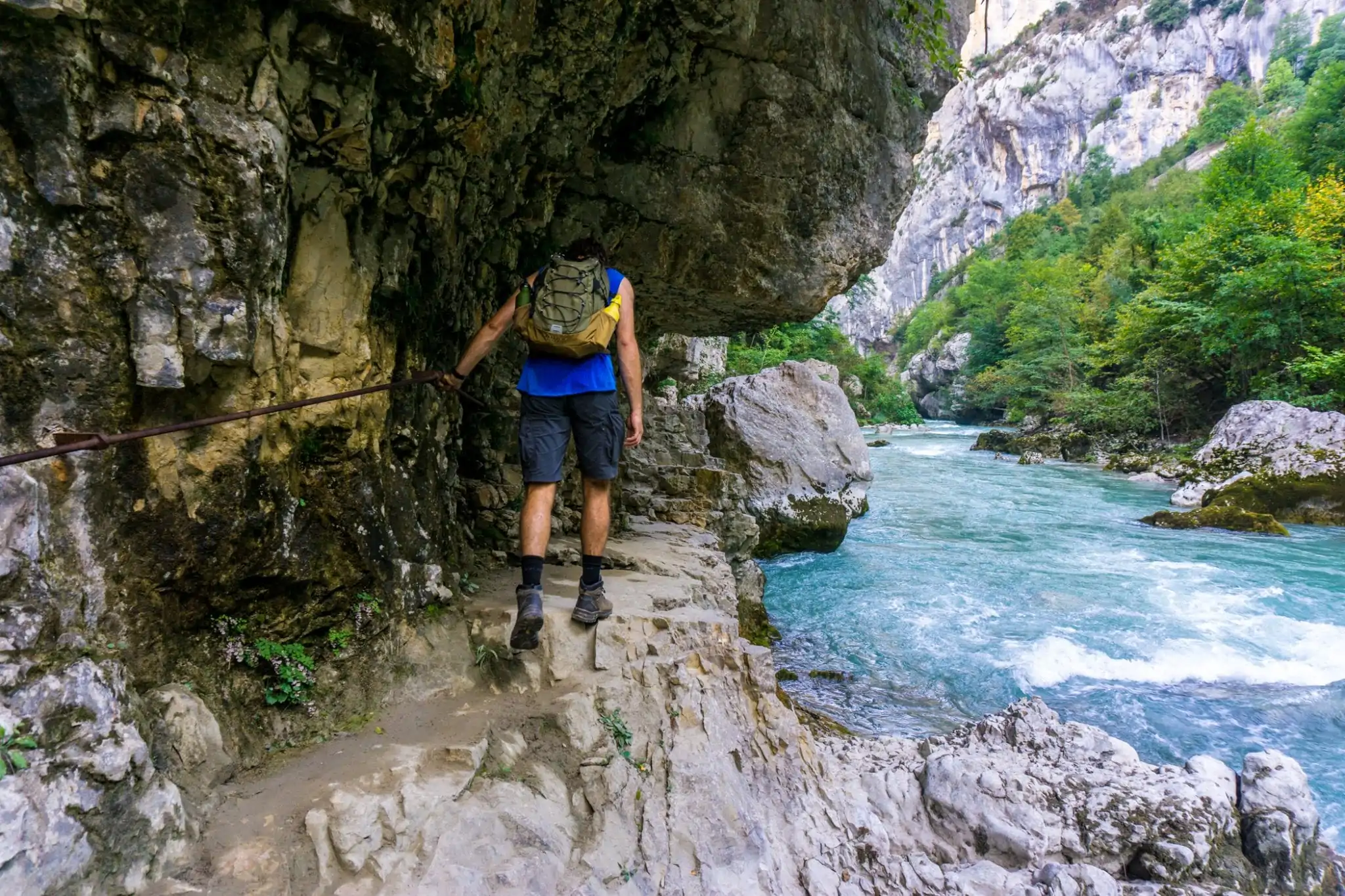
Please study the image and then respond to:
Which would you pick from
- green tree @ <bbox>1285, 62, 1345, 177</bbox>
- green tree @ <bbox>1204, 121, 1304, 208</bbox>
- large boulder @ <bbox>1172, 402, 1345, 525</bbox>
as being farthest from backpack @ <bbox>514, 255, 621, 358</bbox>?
green tree @ <bbox>1285, 62, 1345, 177</bbox>

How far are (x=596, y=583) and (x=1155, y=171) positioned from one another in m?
76.7

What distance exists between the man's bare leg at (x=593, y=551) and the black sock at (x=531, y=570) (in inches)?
9.9

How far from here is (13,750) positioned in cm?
167

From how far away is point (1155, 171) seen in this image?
6184 cm

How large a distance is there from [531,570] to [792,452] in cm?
797

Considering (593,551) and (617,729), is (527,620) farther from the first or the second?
(617,729)

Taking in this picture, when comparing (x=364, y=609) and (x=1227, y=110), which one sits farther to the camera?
(x=1227, y=110)

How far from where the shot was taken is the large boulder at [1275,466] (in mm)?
12047

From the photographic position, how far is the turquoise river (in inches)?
217

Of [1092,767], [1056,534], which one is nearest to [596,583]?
[1092,767]

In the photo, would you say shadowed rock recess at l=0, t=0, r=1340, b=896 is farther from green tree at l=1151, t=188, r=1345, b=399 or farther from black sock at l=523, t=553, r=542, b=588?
green tree at l=1151, t=188, r=1345, b=399

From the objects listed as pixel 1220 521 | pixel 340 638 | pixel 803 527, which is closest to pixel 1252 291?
pixel 1220 521

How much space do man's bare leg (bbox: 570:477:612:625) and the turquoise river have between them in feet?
10.0

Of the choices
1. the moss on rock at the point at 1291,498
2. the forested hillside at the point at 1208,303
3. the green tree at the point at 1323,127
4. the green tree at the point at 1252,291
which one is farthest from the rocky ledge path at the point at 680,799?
the green tree at the point at 1323,127
